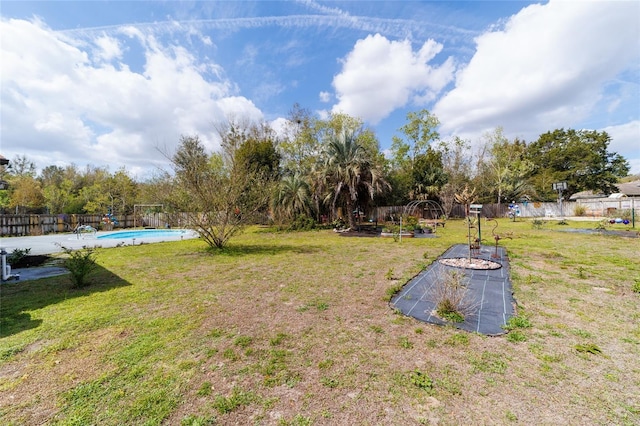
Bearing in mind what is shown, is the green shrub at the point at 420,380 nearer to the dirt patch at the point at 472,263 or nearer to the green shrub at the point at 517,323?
the green shrub at the point at 517,323

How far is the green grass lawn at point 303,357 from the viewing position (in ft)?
6.54

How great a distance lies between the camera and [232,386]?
2291mm

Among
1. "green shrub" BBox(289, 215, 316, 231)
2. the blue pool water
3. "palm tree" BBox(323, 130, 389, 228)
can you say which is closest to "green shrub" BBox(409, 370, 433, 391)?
"palm tree" BBox(323, 130, 389, 228)

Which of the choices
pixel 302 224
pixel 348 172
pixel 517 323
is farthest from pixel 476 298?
pixel 302 224

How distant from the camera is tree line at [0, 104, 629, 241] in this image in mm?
9242

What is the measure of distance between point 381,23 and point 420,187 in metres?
15.7

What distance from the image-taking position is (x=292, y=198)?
55.3 ft

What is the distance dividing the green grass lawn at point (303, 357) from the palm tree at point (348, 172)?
9303 mm

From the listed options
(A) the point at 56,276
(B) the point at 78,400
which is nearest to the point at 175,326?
(B) the point at 78,400

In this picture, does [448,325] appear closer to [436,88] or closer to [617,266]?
[617,266]

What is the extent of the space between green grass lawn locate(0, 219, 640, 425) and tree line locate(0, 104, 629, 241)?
4624 millimetres

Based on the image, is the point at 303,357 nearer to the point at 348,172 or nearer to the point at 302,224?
the point at 348,172

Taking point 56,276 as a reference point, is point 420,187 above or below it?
above

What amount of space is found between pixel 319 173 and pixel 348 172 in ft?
5.95
